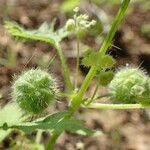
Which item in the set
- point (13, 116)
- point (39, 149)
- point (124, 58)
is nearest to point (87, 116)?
point (124, 58)

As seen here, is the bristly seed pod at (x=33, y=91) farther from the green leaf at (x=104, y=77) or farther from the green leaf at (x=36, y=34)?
the green leaf at (x=36, y=34)

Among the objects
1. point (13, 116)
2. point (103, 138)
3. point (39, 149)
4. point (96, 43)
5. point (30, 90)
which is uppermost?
point (30, 90)

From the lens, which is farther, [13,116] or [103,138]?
[103,138]

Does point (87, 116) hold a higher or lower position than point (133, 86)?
lower

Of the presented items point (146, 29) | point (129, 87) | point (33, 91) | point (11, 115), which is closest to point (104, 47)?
point (129, 87)

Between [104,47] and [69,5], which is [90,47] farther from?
[104,47]

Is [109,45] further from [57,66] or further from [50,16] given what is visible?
[50,16]

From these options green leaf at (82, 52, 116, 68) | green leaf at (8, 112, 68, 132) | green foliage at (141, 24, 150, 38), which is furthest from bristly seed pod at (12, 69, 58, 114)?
green foliage at (141, 24, 150, 38)

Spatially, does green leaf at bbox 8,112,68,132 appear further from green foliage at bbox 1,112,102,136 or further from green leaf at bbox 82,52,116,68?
green leaf at bbox 82,52,116,68
